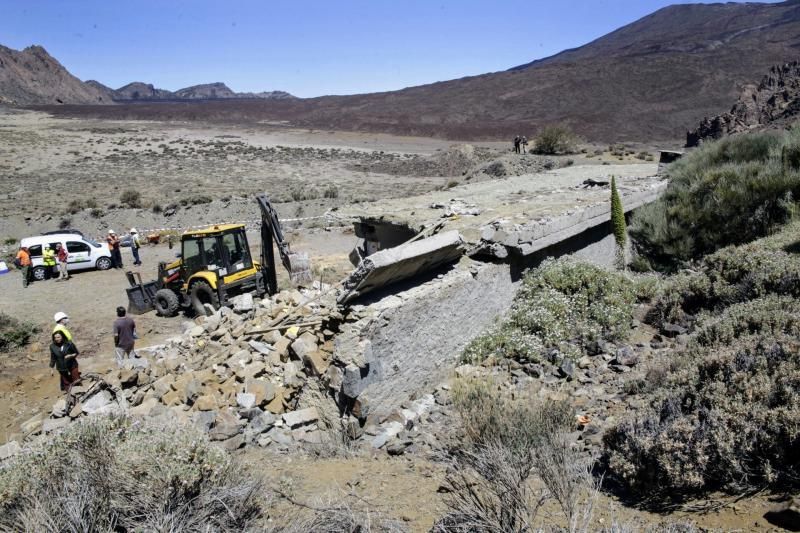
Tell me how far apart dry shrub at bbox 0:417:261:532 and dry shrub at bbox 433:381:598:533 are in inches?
63.2

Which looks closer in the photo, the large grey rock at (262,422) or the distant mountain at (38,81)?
the large grey rock at (262,422)

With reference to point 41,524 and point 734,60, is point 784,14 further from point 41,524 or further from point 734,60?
point 41,524

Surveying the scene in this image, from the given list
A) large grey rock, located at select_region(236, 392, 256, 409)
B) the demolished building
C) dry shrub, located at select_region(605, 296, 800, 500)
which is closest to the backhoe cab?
the demolished building

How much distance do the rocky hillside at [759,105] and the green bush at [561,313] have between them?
23.7 metres

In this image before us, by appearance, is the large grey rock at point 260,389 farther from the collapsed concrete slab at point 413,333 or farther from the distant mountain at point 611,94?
the distant mountain at point 611,94

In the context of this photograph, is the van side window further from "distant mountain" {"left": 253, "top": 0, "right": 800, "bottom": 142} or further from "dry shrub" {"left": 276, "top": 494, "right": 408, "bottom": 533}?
"distant mountain" {"left": 253, "top": 0, "right": 800, "bottom": 142}

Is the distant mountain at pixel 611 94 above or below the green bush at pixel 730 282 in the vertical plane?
above

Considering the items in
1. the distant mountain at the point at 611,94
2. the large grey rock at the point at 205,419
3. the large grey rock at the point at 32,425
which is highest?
the distant mountain at the point at 611,94

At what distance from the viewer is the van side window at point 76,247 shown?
17875mm

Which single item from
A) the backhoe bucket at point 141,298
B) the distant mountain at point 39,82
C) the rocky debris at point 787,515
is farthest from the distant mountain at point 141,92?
the rocky debris at point 787,515

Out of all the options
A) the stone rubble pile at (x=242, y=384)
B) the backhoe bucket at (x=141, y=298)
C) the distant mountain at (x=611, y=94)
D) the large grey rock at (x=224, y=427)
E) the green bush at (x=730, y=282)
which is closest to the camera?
the large grey rock at (x=224, y=427)

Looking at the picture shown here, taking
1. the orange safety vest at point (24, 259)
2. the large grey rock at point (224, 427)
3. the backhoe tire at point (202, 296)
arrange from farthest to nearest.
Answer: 1. the orange safety vest at point (24, 259)
2. the backhoe tire at point (202, 296)
3. the large grey rock at point (224, 427)

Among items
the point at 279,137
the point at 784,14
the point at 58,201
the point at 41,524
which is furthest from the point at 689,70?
the point at 41,524

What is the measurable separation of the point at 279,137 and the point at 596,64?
45577 millimetres
